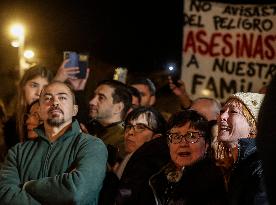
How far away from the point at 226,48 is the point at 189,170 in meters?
4.43

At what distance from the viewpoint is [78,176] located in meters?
3.54

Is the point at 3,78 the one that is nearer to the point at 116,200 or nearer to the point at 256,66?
the point at 256,66

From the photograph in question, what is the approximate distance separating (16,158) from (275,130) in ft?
10.3

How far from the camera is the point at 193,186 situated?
319 cm

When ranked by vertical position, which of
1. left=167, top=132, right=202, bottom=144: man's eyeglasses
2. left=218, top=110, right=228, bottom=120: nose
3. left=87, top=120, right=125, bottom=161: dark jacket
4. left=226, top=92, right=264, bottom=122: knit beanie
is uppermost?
left=226, top=92, right=264, bottom=122: knit beanie

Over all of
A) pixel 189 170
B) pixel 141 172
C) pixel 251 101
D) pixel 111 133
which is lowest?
pixel 111 133

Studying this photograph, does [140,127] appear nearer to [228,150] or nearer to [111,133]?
[111,133]

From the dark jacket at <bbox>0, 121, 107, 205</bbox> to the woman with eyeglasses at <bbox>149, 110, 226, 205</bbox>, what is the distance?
1.68ft

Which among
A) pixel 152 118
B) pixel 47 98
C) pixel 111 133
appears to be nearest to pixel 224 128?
pixel 152 118

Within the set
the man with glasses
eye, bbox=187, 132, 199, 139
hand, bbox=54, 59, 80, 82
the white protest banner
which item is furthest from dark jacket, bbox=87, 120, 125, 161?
the white protest banner

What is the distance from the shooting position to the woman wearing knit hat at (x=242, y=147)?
273 centimetres

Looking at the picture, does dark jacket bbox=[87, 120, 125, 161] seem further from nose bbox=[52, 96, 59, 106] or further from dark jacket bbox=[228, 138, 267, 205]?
dark jacket bbox=[228, 138, 267, 205]

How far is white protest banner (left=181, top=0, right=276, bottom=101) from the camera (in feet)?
23.8

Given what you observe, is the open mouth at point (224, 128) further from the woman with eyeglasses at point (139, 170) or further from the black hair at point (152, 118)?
the black hair at point (152, 118)
